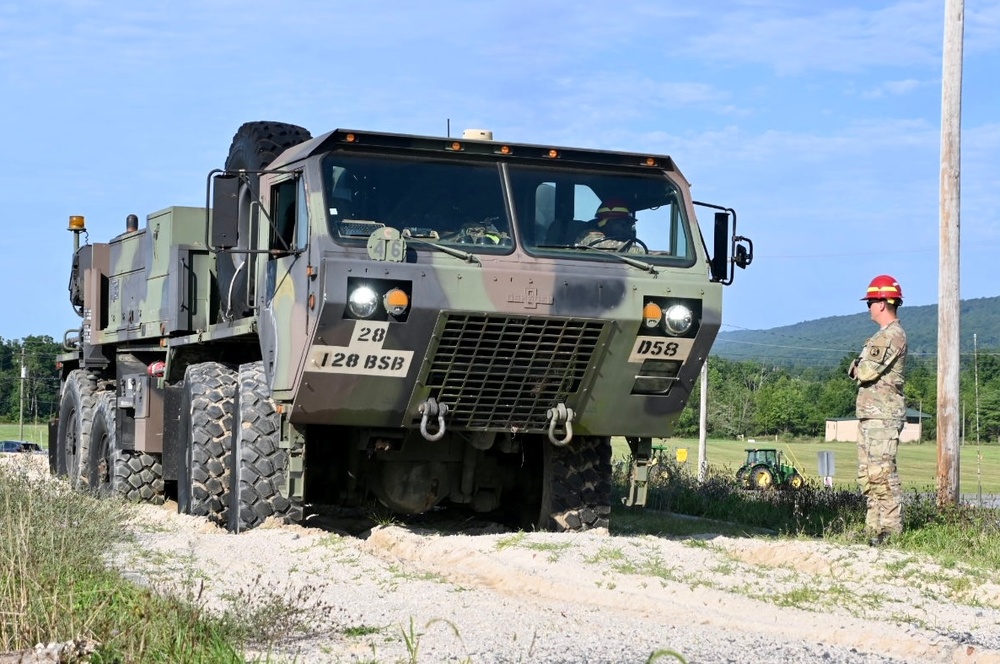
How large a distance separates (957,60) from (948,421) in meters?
3.83

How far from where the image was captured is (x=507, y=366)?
11.2 m

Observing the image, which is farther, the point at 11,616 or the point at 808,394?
the point at 808,394

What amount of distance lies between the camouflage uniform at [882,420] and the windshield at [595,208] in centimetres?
198

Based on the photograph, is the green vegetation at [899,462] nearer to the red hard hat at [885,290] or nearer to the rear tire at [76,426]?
the rear tire at [76,426]

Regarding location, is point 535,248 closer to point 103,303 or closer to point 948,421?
point 948,421

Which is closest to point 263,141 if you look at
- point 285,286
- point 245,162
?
point 245,162

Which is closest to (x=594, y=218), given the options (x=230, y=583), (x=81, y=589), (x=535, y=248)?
(x=535, y=248)

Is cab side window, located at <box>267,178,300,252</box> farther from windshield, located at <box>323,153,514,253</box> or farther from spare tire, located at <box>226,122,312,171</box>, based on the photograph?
spare tire, located at <box>226,122,312,171</box>

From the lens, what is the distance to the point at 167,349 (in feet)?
47.3

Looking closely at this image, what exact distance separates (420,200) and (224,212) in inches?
57.5

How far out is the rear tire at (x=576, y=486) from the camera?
1244 centimetres

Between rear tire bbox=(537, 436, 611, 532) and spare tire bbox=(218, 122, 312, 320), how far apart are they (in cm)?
289

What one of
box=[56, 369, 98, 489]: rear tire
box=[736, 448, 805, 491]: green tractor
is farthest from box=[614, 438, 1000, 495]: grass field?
box=[56, 369, 98, 489]: rear tire

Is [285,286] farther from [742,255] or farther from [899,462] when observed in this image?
[899,462]
